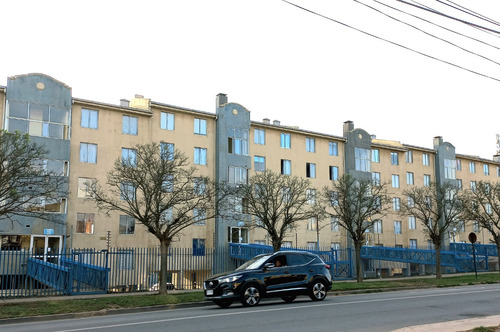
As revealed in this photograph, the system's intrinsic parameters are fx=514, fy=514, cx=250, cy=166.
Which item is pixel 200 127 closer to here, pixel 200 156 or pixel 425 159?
pixel 200 156

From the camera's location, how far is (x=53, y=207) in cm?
3431

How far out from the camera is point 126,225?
37344mm

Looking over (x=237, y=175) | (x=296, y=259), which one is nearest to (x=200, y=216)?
(x=296, y=259)

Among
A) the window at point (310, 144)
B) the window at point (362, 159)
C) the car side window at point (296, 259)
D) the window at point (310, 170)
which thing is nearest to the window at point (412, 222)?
the window at point (362, 159)

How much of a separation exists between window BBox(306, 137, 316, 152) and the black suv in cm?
3057

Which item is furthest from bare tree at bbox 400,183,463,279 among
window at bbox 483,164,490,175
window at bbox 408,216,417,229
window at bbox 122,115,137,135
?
window at bbox 122,115,137,135

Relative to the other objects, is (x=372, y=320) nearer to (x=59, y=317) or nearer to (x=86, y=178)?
(x=59, y=317)

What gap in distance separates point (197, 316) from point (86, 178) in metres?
24.8

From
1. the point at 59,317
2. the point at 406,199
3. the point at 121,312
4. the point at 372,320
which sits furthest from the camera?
the point at 406,199

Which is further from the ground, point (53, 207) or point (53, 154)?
point (53, 154)

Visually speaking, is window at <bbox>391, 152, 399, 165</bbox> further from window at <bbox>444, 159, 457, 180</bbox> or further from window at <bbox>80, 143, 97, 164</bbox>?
window at <bbox>80, 143, 97, 164</bbox>

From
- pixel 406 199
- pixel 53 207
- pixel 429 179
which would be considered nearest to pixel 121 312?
pixel 53 207

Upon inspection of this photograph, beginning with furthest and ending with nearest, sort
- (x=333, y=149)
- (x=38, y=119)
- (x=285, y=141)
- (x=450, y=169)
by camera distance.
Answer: (x=450, y=169) → (x=333, y=149) → (x=285, y=141) → (x=38, y=119)

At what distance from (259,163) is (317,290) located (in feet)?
89.6
